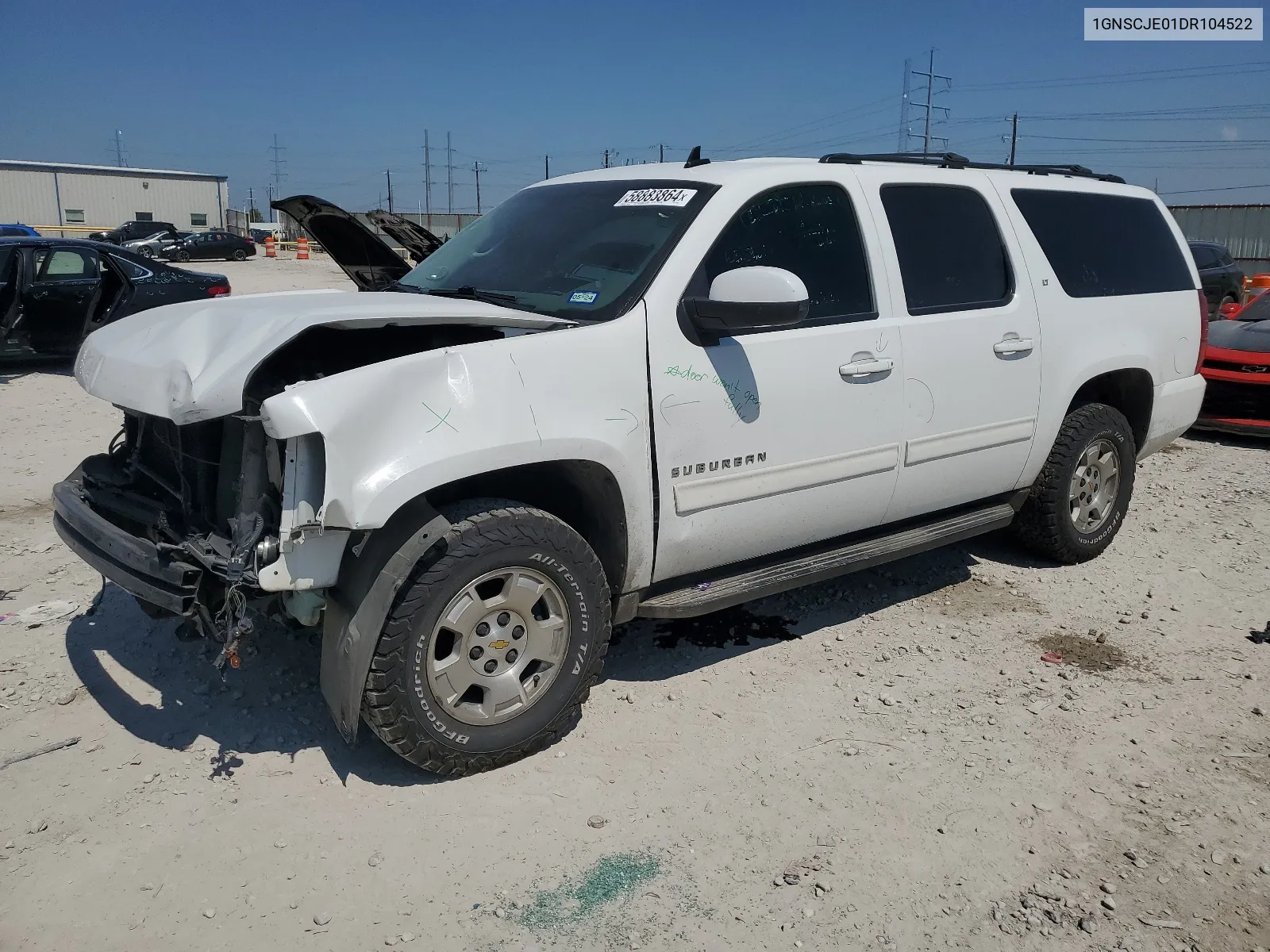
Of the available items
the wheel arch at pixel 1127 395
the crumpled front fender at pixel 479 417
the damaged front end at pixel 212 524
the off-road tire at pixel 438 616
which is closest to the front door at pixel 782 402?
the crumpled front fender at pixel 479 417

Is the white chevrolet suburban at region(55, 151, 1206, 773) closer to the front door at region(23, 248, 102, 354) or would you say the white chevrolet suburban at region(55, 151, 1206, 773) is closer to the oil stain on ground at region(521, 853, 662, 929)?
the oil stain on ground at region(521, 853, 662, 929)

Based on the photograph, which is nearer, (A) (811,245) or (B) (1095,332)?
(A) (811,245)

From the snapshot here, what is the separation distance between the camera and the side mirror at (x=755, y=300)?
335cm

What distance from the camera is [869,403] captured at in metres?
4.04

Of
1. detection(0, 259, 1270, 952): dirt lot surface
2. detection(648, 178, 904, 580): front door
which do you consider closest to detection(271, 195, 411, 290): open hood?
detection(0, 259, 1270, 952): dirt lot surface

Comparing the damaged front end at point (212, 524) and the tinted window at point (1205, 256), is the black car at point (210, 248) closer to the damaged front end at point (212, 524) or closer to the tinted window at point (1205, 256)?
the tinted window at point (1205, 256)

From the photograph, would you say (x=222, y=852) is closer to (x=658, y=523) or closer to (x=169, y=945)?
(x=169, y=945)

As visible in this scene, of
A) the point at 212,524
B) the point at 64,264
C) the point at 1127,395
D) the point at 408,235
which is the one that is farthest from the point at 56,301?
the point at 1127,395

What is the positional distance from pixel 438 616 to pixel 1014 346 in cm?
299

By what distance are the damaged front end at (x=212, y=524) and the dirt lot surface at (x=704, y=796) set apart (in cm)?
55

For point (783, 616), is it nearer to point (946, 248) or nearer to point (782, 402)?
point (782, 402)

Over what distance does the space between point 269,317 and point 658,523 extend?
1465 mm

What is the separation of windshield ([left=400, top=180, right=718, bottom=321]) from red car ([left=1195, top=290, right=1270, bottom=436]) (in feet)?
21.2

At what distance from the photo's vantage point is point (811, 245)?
3980 millimetres
